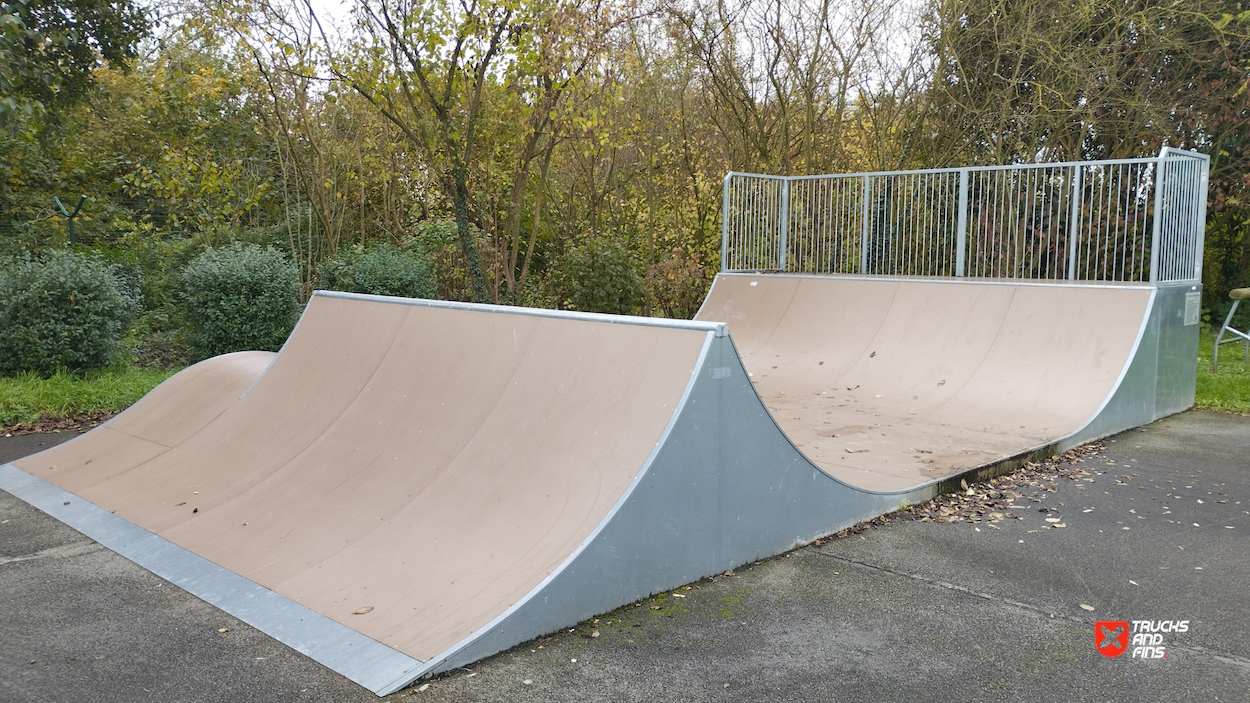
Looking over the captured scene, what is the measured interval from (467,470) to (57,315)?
19.9 feet

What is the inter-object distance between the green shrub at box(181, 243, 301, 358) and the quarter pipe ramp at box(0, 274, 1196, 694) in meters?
2.96

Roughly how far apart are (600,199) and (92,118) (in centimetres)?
762

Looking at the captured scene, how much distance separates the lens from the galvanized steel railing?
9367 mm

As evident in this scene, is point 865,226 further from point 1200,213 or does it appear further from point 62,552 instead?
point 62,552

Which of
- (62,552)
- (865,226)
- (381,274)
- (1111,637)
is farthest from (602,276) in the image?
(1111,637)

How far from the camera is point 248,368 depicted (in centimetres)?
615

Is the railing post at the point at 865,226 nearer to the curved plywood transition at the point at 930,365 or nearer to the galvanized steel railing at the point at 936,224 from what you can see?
the galvanized steel railing at the point at 936,224

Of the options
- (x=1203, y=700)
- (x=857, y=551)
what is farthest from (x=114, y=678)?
(x=1203, y=700)

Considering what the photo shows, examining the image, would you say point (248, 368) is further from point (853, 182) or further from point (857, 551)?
point (853, 182)

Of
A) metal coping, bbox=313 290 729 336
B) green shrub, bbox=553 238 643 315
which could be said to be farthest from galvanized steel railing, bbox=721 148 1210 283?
metal coping, bbox=313 290 729 336

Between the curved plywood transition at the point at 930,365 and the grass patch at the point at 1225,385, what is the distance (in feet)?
5.36

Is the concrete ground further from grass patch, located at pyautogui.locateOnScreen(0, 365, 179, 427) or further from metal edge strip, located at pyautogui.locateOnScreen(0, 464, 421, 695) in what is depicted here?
grass patch, located at pyautogui.locateOnScreen(0, 365, 179, 427)

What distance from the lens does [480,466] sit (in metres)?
3.97

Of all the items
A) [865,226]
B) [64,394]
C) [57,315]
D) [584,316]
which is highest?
[865,226]
